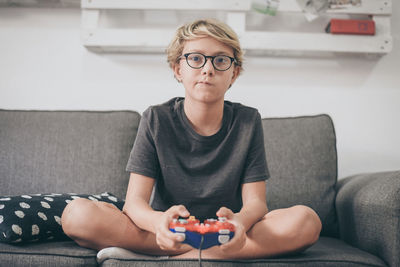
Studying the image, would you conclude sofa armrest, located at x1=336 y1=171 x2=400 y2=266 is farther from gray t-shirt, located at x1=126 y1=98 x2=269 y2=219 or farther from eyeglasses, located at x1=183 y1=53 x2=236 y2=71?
eyeglasses, located at x1=183 y1=53 x2=236 y2=71

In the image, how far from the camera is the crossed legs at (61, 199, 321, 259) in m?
1.06

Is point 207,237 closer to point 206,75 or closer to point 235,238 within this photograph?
point 235,238

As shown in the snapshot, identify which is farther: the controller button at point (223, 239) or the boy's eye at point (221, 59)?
the boy's eye at point (221, 59)

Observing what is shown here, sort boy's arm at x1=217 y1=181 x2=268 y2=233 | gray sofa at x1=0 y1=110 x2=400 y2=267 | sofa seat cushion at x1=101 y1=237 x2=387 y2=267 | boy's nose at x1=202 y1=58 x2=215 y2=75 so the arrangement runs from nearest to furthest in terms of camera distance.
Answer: sofa seat cushion at x1=101 y1=237 x2=387 y2=267 → boy's arm at x1=217 y1=181 x2=268 y2=233 → boy's nose at x1=202 y1=58 x2=215 y2=75 → gray sofa at x1=0 y1=110 x2=400 y2=267

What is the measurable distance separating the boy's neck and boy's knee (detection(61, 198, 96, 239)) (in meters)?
0.42

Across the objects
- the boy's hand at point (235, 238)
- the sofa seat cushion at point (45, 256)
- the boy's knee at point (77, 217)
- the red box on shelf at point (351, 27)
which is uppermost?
the red box on shelf at point (351, 27)

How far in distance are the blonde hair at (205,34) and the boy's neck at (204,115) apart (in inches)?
6.0

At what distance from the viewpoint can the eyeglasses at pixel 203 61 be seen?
1.24 m

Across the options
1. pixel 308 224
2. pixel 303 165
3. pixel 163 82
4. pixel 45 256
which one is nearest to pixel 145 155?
pixel 45 256

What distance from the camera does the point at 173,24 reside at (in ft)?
6.68

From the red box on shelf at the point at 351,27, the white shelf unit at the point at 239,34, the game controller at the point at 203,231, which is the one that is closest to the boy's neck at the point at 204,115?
the game controller at the point at 203,231

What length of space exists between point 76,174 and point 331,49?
1.25 meters

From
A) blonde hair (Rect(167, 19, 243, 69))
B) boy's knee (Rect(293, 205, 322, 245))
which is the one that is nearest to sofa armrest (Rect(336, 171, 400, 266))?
boy's knee (Rect(293, 205, 322, 245))

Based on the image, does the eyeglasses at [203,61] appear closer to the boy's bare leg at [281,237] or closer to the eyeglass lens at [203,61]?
the eyeglass lens at [203,61]
